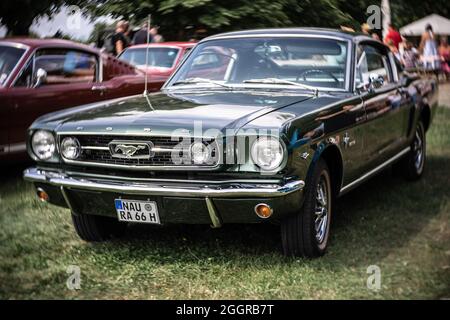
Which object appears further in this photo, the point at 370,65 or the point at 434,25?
the point at 434,25

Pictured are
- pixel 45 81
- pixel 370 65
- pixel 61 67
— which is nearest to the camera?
pixel 370 65

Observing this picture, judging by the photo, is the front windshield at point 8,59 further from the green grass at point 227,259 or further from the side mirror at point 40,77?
the green grass at point 227,259

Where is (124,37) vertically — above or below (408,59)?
above

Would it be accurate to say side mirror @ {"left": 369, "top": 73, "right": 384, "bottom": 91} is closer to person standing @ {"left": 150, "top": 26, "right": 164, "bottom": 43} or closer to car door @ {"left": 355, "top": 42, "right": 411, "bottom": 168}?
car door @ {"left": 355, "top": 42, "right": 411, "bottom": 168}

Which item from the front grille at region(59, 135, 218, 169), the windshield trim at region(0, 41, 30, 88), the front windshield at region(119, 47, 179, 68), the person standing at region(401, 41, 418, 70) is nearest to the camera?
the front grille at region(59, 135, 218, 169)

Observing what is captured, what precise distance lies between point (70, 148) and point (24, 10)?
6.89 meters

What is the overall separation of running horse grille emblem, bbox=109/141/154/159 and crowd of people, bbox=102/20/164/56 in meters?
6.30

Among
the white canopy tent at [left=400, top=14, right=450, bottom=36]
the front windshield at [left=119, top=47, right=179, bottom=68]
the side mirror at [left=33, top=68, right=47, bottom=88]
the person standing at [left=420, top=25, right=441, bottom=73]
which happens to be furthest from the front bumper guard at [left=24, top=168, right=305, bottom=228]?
the white canopy tent at [left=400, top=14, right=450, bottom=36]

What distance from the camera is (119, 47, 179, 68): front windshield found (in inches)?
374

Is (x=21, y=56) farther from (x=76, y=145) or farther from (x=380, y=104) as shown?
(x=380, y=104)

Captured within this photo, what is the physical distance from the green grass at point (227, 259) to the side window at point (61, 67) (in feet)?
4.76

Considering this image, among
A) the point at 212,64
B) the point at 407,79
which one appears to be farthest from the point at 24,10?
the point at 407,79

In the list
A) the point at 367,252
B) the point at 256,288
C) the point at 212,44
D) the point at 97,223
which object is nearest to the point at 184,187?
the point at 256,288

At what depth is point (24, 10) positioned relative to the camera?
1012 centimetres
